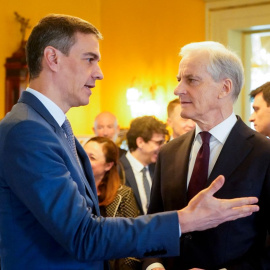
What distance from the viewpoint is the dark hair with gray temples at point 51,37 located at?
86.4 inches

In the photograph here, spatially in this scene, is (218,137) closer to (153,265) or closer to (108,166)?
(153,265)

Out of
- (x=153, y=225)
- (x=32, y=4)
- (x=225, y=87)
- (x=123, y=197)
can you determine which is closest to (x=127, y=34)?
(x=32, y=4)

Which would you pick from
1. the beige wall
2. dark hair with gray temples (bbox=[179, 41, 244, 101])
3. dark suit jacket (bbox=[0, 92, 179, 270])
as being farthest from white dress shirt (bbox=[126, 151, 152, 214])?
the beige wall

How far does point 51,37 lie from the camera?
7.20ft

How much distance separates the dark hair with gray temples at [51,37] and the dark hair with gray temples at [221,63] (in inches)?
26.8

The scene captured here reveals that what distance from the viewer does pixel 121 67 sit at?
9.59 meters

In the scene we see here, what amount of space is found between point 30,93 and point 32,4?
6.56 metres

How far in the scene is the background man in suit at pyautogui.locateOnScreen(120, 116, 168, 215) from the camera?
16.3 ft

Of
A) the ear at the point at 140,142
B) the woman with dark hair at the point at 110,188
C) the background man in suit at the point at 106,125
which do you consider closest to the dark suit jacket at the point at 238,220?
the woman with dark hair at the point at 110,188

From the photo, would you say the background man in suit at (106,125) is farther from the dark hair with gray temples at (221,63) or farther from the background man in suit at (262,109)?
the dark hair with gray temples at (221,63)

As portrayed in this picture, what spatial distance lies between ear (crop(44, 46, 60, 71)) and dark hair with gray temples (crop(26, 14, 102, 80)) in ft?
0.05

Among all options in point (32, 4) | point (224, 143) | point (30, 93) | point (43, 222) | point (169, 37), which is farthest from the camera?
point (169, 37)

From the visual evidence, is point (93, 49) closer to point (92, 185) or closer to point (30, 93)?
point (30, 93)

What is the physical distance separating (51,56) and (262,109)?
78.4 inches
